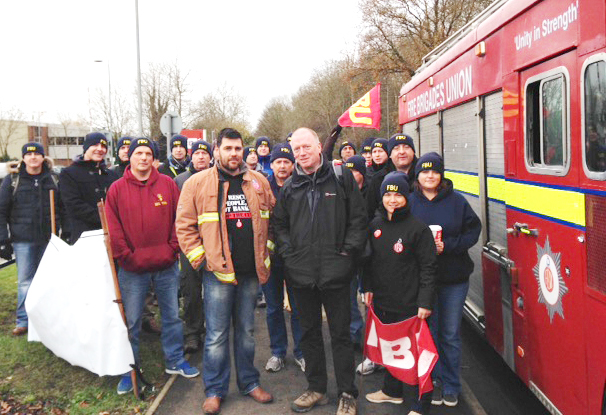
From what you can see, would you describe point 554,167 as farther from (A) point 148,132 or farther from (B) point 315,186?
(A) point 148,132

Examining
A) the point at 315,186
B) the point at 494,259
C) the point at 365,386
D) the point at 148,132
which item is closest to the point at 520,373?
the point at 494,259

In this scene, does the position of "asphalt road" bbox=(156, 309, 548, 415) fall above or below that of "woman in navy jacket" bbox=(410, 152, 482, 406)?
below

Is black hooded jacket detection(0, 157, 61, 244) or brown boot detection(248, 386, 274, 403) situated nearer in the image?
brown boot detection(248, 386, 274, 403)

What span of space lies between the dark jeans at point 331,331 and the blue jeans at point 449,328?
2.23ft

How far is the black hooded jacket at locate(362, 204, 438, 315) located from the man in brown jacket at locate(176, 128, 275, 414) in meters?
0.89

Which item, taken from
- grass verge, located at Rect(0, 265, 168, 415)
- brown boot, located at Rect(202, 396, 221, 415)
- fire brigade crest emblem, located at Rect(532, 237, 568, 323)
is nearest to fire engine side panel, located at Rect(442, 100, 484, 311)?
fire brigade crest emblem, located at Rect(532, 237, 568, 323)

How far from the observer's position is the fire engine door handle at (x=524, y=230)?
11.2ft

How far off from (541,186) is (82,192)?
13.9 feet

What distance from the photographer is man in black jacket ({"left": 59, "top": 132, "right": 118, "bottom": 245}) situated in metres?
5.22

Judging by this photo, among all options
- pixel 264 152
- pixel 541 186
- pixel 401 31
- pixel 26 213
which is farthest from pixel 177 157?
pixel 401 31

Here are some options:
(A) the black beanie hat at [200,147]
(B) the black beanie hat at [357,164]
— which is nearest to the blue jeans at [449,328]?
(B) the black beanie hat at [357,164]

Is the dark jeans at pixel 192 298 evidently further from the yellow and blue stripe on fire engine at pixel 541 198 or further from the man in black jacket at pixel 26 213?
the yellow and blue stripe on fire engine at pixel 541 198

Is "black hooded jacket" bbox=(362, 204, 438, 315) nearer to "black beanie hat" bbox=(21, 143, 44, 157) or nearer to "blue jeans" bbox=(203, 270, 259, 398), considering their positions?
"blue jeans" bbox=(203, 270, 259, 398)

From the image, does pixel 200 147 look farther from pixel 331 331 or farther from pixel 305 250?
pixel 331 331
